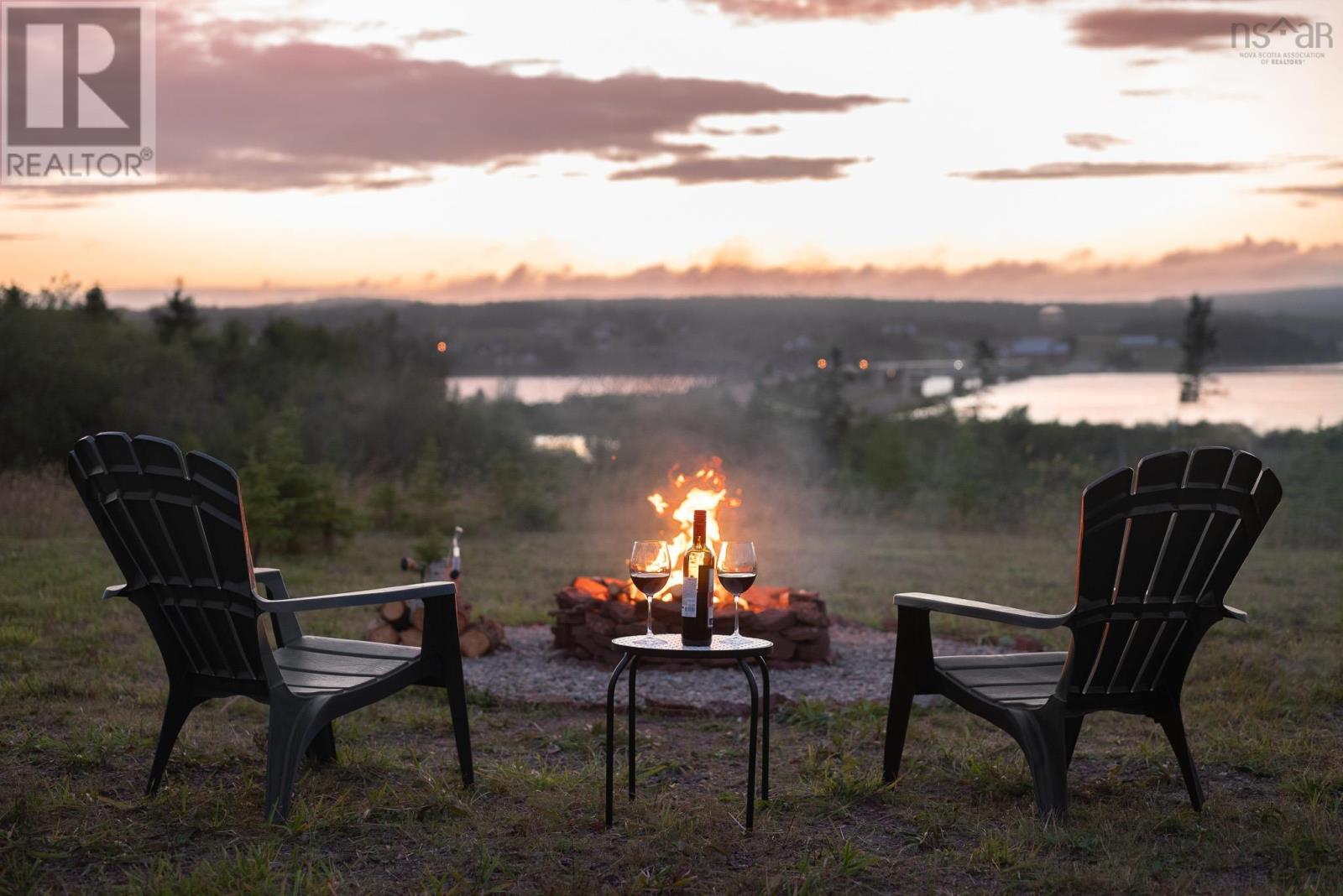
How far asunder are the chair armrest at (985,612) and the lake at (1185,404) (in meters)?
12.2

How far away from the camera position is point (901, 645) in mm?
3820

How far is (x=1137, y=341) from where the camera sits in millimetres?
23578

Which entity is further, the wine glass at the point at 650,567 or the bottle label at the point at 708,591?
the wine glass at the point at 650,567

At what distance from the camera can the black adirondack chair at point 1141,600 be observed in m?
3.28

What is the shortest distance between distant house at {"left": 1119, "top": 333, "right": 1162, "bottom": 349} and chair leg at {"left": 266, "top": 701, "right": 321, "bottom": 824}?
22.6m

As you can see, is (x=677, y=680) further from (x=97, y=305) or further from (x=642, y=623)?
(x=97, y=305)

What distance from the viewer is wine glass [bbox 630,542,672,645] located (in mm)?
3404

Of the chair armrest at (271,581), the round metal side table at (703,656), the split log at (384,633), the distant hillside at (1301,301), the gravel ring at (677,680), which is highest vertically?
the distant hillside at (1301,301)

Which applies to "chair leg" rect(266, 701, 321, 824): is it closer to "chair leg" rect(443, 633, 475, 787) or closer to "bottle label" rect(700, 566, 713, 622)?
"chair leg" rect(443, 633, 475, 787)

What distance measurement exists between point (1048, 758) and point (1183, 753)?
0.52 metres

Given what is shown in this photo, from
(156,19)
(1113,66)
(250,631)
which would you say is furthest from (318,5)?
(250,631)

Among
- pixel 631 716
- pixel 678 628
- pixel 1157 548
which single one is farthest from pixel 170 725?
pixel 1157 548

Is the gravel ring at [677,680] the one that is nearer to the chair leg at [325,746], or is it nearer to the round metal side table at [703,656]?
the chair leg at [325,746]

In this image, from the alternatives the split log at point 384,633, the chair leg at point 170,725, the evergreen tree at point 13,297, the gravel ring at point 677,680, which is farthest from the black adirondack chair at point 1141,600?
the evergreen tree at point 13,297
